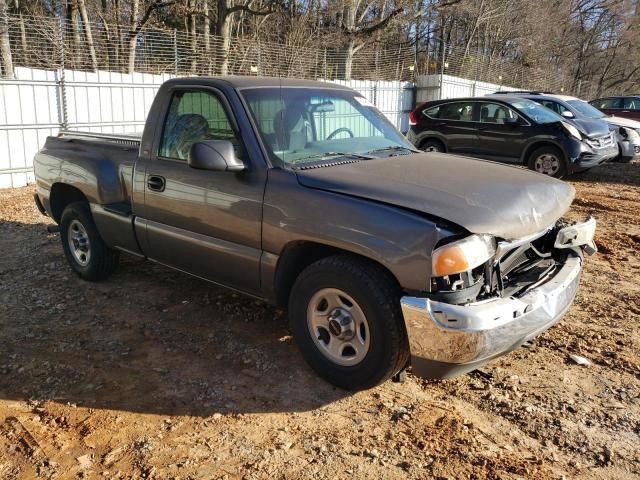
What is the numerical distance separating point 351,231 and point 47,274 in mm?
3864

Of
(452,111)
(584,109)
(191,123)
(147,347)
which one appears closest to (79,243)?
(147,347)

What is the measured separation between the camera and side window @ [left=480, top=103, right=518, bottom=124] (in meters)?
11.7

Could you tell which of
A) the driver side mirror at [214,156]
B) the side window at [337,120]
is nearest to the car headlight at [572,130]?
the side window at [337,120]

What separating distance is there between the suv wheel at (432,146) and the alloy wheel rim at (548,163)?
2.14 metres

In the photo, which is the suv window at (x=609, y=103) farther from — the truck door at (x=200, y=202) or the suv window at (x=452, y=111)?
the truck door at (x=200, y=202)

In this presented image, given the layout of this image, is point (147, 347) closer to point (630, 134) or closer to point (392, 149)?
point (392, 149)

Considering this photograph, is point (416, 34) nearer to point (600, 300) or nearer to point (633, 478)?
point (600, 300)

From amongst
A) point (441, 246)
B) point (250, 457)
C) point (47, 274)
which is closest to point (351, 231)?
point (441, 246)

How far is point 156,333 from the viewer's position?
4430 mm

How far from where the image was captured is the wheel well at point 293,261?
3.57m

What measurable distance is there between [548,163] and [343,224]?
9.32 meters

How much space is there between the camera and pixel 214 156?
361cm

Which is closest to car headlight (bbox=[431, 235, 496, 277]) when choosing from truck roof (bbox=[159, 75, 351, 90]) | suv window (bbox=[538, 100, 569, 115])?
truck roof (bbox=[159, 75, 351, 90])

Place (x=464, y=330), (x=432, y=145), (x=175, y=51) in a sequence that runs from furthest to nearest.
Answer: (x=175, y=51), (x=432, y=145), (x=464, y=330)
